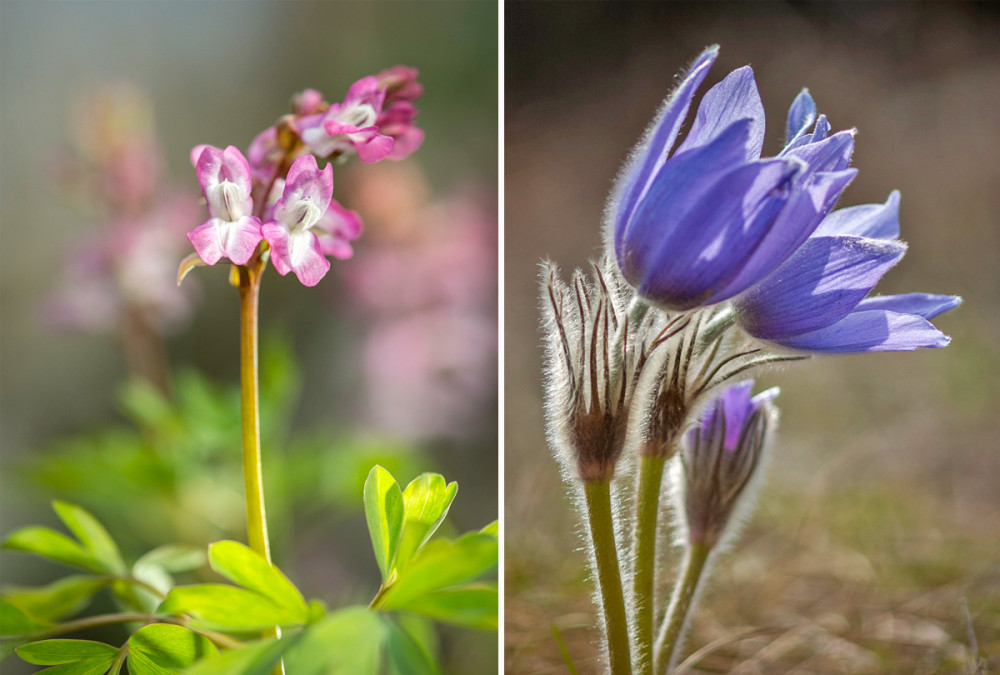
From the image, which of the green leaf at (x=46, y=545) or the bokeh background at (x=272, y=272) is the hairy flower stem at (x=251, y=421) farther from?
the bokeh background at (x=272, y=272)

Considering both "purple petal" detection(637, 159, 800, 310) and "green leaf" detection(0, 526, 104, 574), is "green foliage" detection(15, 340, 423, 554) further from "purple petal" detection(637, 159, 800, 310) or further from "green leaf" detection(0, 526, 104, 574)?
"purple petal" detection(637, 159, 800, 310)

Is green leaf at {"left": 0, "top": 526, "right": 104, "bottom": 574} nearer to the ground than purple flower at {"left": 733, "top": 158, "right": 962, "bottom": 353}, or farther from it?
nearer to the ground

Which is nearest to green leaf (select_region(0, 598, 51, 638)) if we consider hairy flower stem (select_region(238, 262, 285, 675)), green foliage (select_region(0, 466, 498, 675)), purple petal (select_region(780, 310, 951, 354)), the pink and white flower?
green foliage (select_region(0, 466, 498, 675))

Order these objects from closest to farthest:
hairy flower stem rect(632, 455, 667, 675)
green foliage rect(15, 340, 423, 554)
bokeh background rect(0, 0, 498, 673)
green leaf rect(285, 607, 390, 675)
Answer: green leaf rect(285, 607, 390, 675) < hairy flower stem rect(632, 455, 667, 675) < green foliage rect(15, 340, 423, 554) < bokeh background rect(0, 0, 498, 673)

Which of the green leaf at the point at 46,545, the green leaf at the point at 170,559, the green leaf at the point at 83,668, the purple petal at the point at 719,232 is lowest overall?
the green leaf at the point at 83,668

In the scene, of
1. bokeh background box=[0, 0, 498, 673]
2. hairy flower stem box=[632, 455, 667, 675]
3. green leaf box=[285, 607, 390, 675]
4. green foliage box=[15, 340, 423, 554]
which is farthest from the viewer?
bokeh background box=[0, 0, 498, 673]

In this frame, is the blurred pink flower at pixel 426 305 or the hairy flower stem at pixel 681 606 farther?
the blurred pink flower at pixel 426 305

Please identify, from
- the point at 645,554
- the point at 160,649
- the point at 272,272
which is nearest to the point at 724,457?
the point at 645,554

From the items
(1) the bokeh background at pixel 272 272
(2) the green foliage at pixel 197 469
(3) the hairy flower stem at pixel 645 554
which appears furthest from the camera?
(1) the bokeh background at pixel 272 272

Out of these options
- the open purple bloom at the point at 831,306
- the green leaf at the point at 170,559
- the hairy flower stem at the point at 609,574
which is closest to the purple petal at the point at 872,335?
the open purple bloom at the point at 831,306
